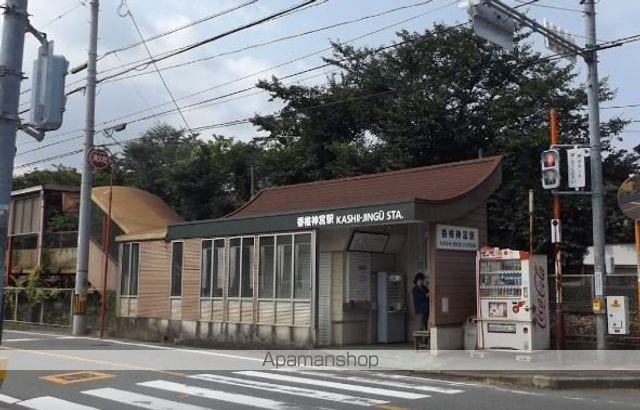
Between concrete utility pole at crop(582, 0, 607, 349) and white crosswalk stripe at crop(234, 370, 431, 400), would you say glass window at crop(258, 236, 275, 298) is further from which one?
concrete utility pole at crop(582, 0, 607, 349)

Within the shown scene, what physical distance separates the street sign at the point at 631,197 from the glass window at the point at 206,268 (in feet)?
37.5

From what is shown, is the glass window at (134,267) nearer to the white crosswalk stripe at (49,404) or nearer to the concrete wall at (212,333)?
the concrete wall at (212,333)

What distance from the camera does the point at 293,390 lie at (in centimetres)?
1104

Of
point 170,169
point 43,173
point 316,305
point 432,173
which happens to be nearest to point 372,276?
point 316,305

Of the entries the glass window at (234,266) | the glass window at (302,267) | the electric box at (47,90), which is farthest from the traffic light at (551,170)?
the electric box at (47,90)

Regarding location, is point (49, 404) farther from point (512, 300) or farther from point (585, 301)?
point (585, 301)

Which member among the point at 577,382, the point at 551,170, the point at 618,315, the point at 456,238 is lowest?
the point at 577,382

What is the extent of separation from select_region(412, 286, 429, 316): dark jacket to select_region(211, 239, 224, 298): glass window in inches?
239

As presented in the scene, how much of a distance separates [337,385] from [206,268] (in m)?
9.93

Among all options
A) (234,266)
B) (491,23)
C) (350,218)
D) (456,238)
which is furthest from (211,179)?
(491,23)

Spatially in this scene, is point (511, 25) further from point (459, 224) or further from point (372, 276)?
point (372, 276)

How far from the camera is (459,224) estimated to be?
17.0 m

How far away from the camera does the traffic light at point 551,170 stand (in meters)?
15.5

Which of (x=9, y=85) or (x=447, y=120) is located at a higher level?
(x=447, y=120)
